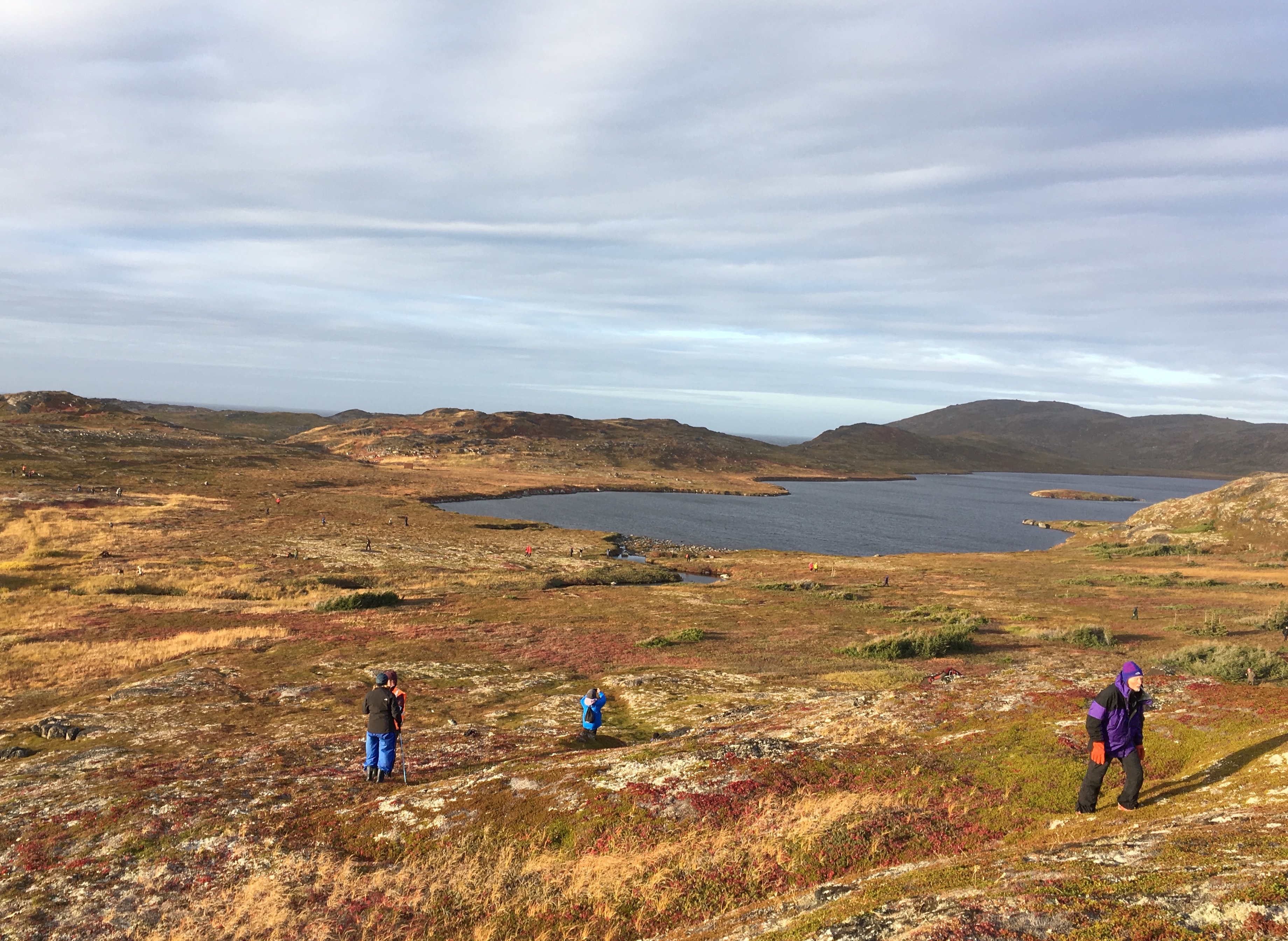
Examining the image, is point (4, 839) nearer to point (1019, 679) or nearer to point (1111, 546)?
point (1019, 679)

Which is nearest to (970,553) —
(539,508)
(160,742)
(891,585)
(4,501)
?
(891,585)

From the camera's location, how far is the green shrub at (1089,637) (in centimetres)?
3231

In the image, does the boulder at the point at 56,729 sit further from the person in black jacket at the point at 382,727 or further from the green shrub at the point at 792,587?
the green shrub at the point at 792,587

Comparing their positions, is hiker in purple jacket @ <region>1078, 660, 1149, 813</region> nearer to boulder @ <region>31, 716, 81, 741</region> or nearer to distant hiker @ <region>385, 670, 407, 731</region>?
distant hiker @ <region>385, 670, 407, 731</region>

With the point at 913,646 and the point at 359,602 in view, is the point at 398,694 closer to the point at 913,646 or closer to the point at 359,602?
the point at 913,646

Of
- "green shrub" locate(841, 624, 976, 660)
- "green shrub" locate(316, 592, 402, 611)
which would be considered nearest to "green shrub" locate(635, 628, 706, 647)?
"green shrub" locate(841, 624, 976, 660)

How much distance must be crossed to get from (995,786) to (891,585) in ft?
166

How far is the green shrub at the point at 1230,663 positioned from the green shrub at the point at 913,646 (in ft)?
28.5

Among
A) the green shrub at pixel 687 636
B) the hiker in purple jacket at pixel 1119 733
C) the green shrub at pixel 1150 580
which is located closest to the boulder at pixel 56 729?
the green shrub at pixel 687 636

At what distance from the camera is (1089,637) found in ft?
108

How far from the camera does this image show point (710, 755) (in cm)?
1641

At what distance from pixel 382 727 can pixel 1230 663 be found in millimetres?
28223

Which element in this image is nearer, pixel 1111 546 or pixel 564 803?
pixel 564 803

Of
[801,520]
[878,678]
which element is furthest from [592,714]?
[801,520]
